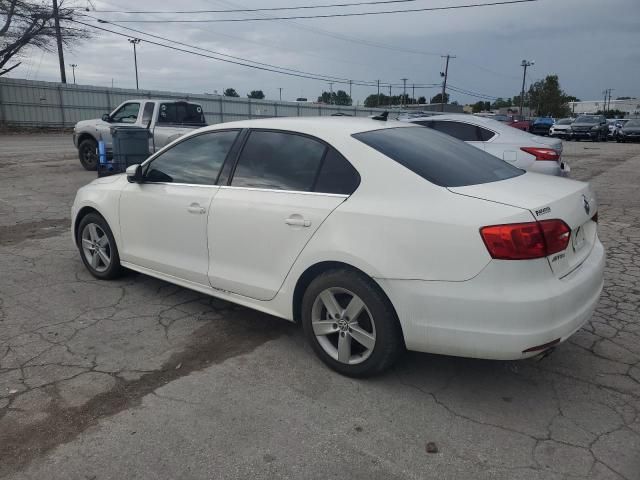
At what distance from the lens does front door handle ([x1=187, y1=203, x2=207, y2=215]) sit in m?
3.84

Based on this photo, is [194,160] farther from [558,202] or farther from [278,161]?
[558,202]

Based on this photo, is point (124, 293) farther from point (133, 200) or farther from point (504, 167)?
point (504, 167)

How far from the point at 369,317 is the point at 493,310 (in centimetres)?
74

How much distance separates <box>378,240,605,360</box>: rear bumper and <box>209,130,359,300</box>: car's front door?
0.70 m

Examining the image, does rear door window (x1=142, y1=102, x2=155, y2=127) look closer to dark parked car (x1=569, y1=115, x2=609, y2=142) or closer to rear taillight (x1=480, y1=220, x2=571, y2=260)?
rear taillight (x1=480, y1=220, x2=571, y2=260)

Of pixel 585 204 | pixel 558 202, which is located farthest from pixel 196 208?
pixel 585 204

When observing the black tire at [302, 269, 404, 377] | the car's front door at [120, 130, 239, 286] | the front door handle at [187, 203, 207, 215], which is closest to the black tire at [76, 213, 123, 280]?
the car's front door at [120, 130, 239, 286]

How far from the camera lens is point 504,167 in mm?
3742

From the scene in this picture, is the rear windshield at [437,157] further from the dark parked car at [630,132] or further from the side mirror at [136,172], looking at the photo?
the dark parked car at [630,132]

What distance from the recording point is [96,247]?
497 cm

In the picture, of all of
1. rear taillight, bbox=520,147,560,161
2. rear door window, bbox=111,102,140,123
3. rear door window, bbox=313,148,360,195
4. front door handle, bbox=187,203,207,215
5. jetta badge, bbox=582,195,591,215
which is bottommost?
front door handle, bbox=187,203,207,215

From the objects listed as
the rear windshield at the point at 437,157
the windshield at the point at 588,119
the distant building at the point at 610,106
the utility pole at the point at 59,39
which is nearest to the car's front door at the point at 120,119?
the rear windshield at the point at 437,157

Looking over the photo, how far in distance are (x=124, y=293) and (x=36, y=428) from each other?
6.66ft

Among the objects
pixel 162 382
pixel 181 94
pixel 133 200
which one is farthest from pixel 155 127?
pixel 181 94
